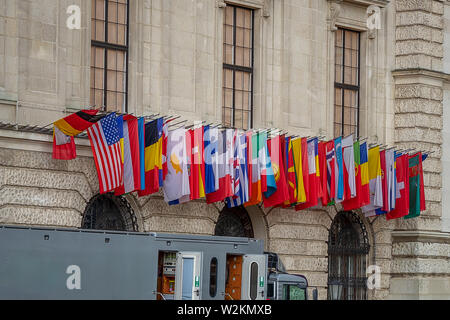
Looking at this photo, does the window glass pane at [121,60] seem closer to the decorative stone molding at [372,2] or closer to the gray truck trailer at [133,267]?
the gray truck trailer at [133,267]

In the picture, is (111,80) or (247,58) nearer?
(111,80)

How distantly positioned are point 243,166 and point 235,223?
10.7 ft

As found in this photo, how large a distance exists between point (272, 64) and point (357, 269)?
8416 millimetres

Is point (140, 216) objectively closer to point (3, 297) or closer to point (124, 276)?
point (124, 276)

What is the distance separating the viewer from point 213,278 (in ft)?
84.4

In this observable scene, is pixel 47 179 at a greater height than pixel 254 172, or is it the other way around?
pixel 254 172

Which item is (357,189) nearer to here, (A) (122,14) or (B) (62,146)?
(A) (122,14)

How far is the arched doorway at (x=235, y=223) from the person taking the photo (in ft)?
111

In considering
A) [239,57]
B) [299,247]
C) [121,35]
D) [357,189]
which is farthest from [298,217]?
[121,35]

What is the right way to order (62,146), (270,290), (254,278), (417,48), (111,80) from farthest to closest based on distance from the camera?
(417,48), (111,80), (62,146), (270,290), (254,278)

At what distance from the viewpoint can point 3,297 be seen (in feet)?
71.5

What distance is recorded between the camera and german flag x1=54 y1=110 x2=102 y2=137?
2819 centimetres

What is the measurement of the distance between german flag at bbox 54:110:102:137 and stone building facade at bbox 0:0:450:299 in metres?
0.60
